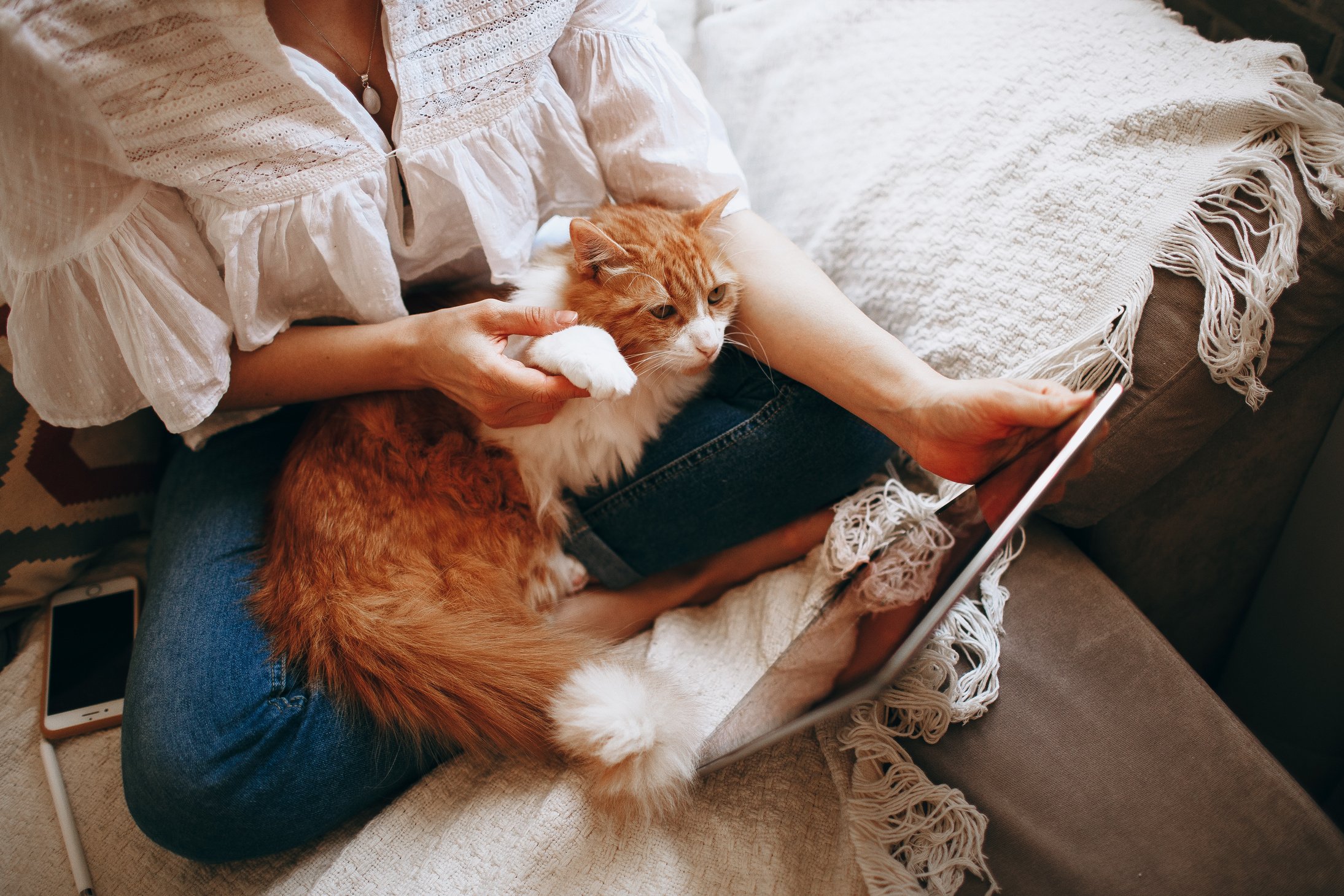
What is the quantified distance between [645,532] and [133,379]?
0.79 metres

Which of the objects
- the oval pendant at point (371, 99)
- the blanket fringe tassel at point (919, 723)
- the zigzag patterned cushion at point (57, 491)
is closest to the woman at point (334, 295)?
the oval pendant at point (371, 99)

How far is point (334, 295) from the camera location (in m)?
1.02

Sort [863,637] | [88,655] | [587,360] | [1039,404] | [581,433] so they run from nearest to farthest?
[1039,404] → [587,360] → [863,637] → [581,433] → [88,655]

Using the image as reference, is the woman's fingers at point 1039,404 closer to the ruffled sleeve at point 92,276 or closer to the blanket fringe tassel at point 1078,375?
the blanket fringe tassel at point 1078,375

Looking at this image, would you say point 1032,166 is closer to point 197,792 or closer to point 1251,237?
point 1251,237

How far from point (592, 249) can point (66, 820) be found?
3.85 feet

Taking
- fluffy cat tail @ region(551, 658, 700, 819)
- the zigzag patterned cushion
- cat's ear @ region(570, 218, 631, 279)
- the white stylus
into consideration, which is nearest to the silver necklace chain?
cat's ear @ region(570, 218, 631, 279)

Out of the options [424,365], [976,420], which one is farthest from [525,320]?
[976,420]

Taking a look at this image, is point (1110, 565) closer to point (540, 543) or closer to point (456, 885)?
point (540, 543)

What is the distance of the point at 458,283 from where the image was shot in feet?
3.94

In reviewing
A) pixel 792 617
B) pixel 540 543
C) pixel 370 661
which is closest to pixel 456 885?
pixel 370 661

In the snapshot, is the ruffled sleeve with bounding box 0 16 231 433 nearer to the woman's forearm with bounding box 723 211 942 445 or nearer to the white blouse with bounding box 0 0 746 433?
the white blouse with bounding box 0 0 746 433

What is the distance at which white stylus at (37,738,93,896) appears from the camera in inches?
38.5

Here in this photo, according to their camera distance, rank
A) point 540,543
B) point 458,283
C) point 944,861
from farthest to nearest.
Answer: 1. point 458,283
2. point 540,543
3. point 944,861
